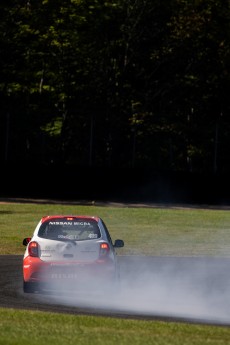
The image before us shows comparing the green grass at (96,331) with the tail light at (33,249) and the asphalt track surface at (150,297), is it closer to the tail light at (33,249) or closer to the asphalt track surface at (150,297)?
the asphalt track surface at (150,297)

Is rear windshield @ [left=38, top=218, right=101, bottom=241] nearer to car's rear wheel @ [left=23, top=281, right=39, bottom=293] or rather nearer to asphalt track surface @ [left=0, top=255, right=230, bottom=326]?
car's rear wheel @ [left=23, top=281, right=39, bottom=293]

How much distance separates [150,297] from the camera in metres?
18.4

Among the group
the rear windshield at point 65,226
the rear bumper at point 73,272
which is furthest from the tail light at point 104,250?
the rear windshield at point 65,226

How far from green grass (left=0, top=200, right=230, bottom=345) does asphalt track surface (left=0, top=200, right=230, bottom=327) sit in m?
0.93

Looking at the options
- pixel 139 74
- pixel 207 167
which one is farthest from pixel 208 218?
pixel 139 74

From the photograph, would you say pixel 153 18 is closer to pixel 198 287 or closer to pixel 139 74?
pixel 139 74

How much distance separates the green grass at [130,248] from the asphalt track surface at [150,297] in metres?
0.93

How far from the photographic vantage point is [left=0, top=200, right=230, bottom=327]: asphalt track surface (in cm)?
1603

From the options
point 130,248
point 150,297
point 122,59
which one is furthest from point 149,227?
point 122,59

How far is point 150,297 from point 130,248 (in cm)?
1288

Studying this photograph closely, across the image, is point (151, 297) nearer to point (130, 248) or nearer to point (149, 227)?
point (130, 248)

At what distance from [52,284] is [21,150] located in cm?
3046

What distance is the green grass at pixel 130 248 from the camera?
43.1 ft

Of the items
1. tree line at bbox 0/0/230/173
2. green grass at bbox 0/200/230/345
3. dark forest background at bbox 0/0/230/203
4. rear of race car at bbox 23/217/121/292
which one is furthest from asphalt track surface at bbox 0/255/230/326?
tree line at bbox 0/0/230/173
